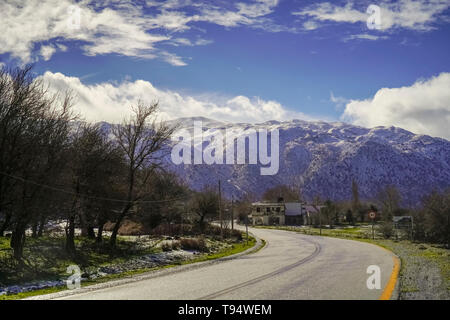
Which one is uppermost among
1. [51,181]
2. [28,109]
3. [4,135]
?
[28,109]

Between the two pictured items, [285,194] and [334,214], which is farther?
[285,194]

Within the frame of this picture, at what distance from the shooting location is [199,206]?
65.5 meters

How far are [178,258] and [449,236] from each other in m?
33.5

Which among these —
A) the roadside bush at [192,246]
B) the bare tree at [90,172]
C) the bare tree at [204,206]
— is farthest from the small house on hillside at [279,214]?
the bare tree at [90,172]

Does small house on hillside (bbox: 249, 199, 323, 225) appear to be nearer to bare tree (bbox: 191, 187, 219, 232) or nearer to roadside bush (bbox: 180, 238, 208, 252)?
bare tree (bbox: 191, 187, 219, 232)

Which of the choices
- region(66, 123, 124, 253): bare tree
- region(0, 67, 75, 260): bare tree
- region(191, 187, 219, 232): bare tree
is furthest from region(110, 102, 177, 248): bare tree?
region(191, 187, 219, 232): bare tree

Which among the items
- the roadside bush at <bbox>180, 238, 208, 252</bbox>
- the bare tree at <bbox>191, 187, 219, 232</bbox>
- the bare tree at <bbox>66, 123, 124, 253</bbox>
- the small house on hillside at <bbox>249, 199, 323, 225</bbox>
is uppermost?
the bare tree at <bbox>66, 123, 124, 253</bbox>

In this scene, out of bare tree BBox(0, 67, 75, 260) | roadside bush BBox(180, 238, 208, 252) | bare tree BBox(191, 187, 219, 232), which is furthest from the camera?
bare tree BBox(191, 187, 219, 232)

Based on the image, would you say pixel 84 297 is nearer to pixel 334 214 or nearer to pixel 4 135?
pixel 4 135

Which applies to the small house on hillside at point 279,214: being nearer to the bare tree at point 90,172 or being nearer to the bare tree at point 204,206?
the bare tree at point 204,206

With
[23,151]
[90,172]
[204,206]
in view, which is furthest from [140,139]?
[204,206]
